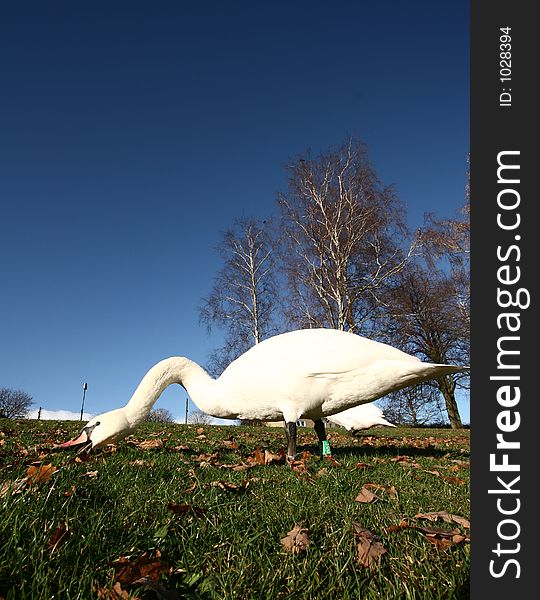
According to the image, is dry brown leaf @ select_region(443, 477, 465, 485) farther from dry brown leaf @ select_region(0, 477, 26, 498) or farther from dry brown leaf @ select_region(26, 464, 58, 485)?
dry brown leaf @ select_region(0, 477, 26, 498)

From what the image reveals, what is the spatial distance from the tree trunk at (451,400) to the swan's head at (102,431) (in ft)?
83.1

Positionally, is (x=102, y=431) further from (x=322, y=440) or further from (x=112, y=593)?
(x=112, y=593)

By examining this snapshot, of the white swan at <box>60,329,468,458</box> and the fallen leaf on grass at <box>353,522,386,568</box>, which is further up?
the white swan at <box>60,329,468,458</box>

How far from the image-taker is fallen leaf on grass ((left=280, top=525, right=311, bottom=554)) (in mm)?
2050

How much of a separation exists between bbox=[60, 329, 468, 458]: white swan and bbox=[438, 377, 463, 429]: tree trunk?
23.3 metres

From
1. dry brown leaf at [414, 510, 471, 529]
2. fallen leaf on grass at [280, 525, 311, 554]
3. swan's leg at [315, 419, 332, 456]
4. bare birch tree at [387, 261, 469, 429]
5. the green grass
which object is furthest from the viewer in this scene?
bare birch tree at [387, 261, 469, 429]

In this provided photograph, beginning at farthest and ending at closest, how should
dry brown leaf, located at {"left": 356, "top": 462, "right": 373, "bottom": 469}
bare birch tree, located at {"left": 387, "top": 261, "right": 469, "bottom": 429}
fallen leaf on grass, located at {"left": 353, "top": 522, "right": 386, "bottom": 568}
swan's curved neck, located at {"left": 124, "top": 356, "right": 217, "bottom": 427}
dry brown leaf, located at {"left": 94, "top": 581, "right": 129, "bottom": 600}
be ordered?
bare birch tree, located at {"left": 387, "top": 261, "right": 469, "bottom": 429} → swan's curved neck, located at {"left": 124, "top": 356, "right": 217, "bottom": 427} → dry brown leaf, located at {"left": 356, "top": 462, "right": 373, "bottom": 469} → fallen leaf on grass, located at {"left": 353, "top": 522, "right": 386, "bottom": 568} → dry brown leaf, located at {"left": 94, "top": 581, "right": 129, "bottom": 600}

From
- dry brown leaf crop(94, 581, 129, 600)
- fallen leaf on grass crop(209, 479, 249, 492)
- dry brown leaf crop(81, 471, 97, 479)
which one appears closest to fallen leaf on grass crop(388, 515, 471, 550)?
fallen leaf on grass crop(209, 479, 249, 492)

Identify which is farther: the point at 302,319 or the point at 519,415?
the point at 302,319

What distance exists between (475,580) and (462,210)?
2185 cm

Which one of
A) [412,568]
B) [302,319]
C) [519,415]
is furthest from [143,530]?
[302,319]

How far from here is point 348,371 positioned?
572 centimetres

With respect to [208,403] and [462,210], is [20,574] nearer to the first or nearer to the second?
[208,403]

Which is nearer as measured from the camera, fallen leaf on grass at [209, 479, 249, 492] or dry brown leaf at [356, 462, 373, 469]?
fallen leaf on grass at [209, 479, 249, 492]
